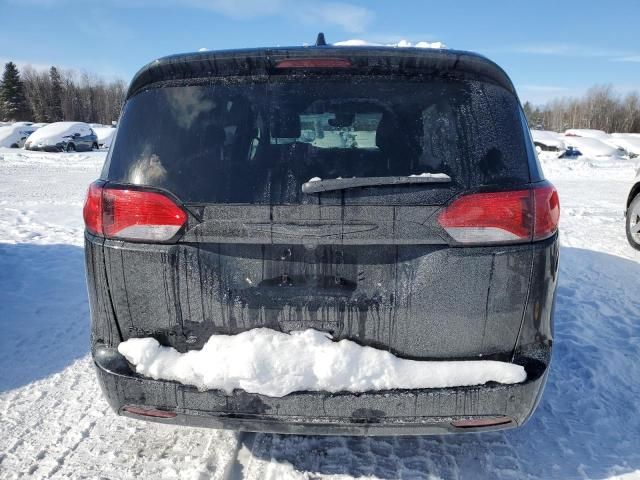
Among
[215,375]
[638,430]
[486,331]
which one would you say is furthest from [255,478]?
[638,430]

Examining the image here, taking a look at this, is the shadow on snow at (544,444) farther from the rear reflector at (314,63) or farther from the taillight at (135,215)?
the rear reflector at (314,63)

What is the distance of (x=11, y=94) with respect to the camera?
69.6m

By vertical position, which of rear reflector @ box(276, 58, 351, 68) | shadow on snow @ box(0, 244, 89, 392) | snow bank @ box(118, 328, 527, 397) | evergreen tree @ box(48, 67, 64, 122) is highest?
evergreen tree @ box(48, 67, 64, 122)

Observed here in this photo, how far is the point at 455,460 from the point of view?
2.45m

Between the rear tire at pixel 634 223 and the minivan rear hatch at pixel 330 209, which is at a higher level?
the minivan rear hatch at pixel 330 209

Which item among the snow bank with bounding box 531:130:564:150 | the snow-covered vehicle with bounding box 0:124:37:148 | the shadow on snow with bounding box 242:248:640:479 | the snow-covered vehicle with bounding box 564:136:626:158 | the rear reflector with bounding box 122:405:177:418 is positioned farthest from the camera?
the snow bank with bounding box 531:130:564:150

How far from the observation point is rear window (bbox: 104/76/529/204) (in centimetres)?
191

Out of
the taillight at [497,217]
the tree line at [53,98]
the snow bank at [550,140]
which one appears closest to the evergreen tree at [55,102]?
the tree line at [53,98]

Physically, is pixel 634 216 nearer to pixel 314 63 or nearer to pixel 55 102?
pixel 314 63

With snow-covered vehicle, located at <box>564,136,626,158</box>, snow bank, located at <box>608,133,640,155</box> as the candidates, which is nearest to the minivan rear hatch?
snow-covered vehicle, located at <box>564,136,626,158</box>

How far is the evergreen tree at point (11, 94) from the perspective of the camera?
69250 millimetres

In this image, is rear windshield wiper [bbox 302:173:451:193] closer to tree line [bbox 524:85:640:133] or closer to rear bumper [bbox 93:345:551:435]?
rear bumper [bbox 93:345:551:435]

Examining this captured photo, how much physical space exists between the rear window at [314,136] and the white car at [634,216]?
6.18 metres

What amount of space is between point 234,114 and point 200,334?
91 cm
